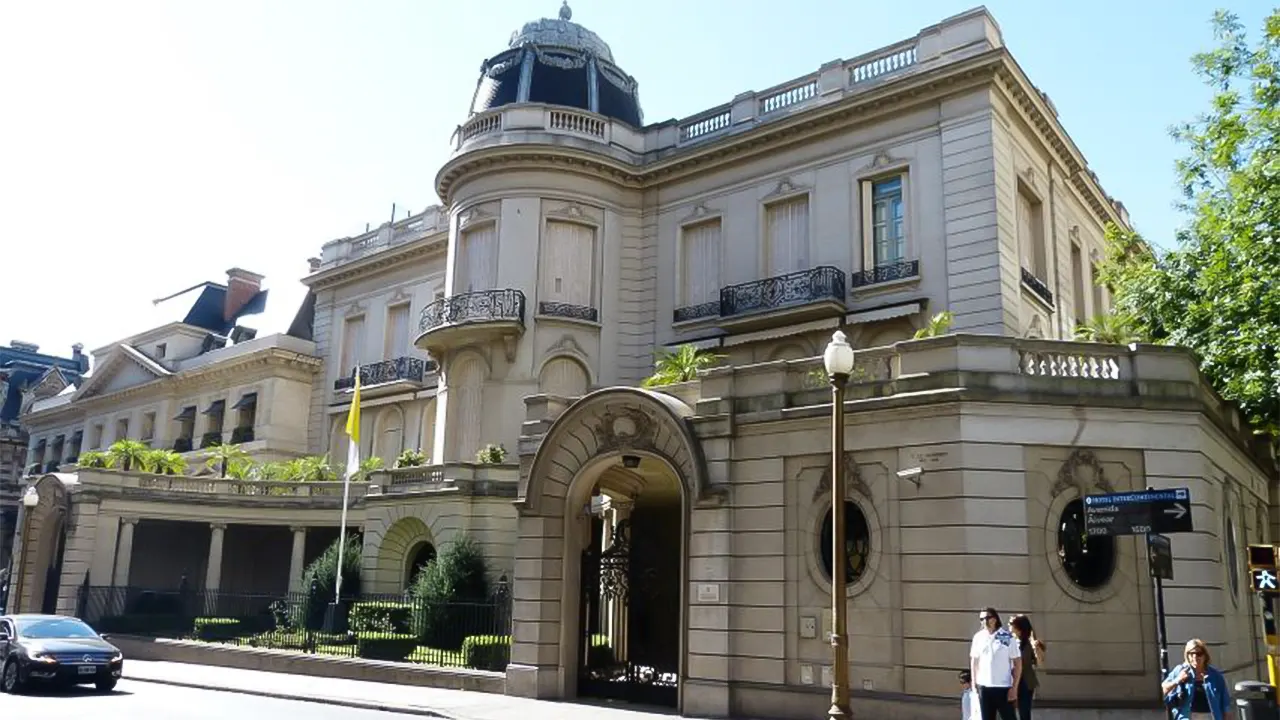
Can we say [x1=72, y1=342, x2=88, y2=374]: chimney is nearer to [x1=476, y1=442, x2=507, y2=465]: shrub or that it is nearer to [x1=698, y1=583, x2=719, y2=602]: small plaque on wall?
[x1=476, y1=442, x2=507, y2=465]: shrub

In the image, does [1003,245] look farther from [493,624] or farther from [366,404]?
[366,404]

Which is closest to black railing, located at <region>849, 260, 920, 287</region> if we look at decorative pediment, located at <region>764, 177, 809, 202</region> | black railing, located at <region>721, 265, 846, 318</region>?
black railing, located at <region>721, 265, 846, 318</region>

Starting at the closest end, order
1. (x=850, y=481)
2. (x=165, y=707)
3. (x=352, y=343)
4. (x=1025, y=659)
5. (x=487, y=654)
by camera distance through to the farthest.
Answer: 1. (x=1025, y=659)
2. (x=850, y=481)
3. (x=165, y=707)
4. (x=487, y=654)
5. (x=352, y=343)

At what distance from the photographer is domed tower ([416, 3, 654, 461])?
3080 centimetres

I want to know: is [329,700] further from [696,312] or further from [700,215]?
[700,215]

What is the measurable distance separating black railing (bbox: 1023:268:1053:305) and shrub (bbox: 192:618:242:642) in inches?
927

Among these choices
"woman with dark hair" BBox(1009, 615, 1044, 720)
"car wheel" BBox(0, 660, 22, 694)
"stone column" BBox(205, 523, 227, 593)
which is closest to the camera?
"woman with dark hair" BBox(1009, 615, 1044, 720)

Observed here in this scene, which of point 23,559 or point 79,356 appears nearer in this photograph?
point 23,559

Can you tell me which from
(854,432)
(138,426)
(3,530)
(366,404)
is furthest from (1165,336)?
(3,530)

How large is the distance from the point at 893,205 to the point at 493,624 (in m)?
15.1

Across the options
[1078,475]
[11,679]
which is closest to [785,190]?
[1078,475]

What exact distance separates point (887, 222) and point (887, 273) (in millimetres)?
1703

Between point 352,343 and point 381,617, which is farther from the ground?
point 352,343

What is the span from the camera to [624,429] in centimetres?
1812
